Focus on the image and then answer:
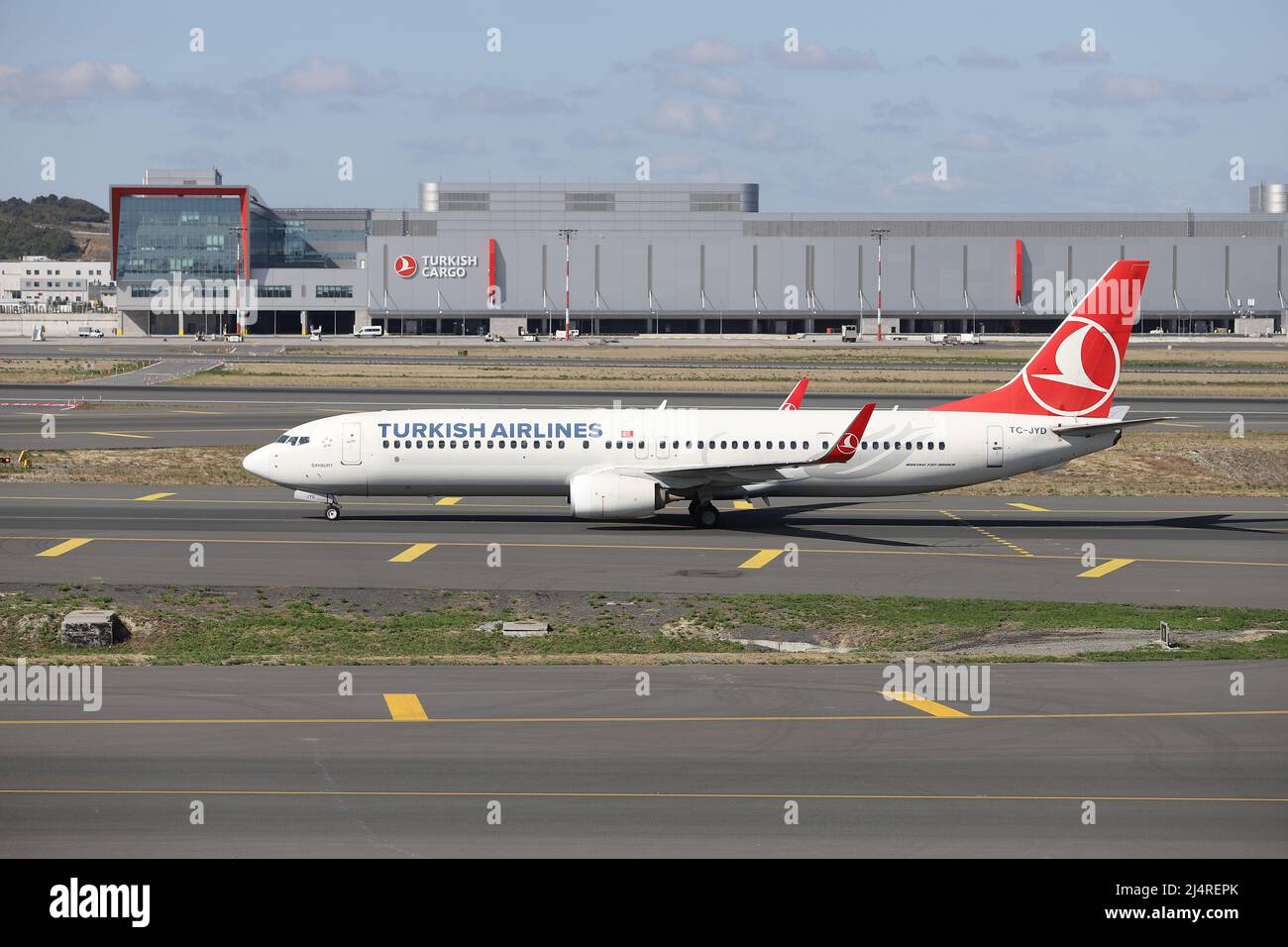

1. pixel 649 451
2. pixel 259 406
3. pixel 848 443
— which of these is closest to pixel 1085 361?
pixel 848 443

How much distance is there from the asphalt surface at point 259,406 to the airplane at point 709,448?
2123cm

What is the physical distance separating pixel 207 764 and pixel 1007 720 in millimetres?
13331

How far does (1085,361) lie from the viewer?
49844mm

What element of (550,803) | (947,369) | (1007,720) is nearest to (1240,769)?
(1007,720)

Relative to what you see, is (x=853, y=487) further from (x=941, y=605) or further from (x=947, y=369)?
(x=947, y=369)

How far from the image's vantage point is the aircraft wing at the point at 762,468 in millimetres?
45844

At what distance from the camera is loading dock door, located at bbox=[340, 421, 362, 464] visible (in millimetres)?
47250

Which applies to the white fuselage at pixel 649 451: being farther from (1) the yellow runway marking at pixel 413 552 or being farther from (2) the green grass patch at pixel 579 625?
(2) the green grass patch at pixel 579 625

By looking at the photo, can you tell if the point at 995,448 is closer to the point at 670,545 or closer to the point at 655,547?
the point at 670,545

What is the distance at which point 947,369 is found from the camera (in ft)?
394

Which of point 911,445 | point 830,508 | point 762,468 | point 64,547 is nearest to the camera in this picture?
point 64,547

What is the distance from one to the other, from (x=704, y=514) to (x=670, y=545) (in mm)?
4160

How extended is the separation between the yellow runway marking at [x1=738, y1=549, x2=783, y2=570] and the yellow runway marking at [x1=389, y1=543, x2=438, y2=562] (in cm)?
942

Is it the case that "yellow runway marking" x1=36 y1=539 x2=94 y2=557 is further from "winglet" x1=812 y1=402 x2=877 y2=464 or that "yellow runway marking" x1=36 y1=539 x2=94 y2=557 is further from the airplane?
"winglet" x1=812 y1=402 x2=877 y2=464
